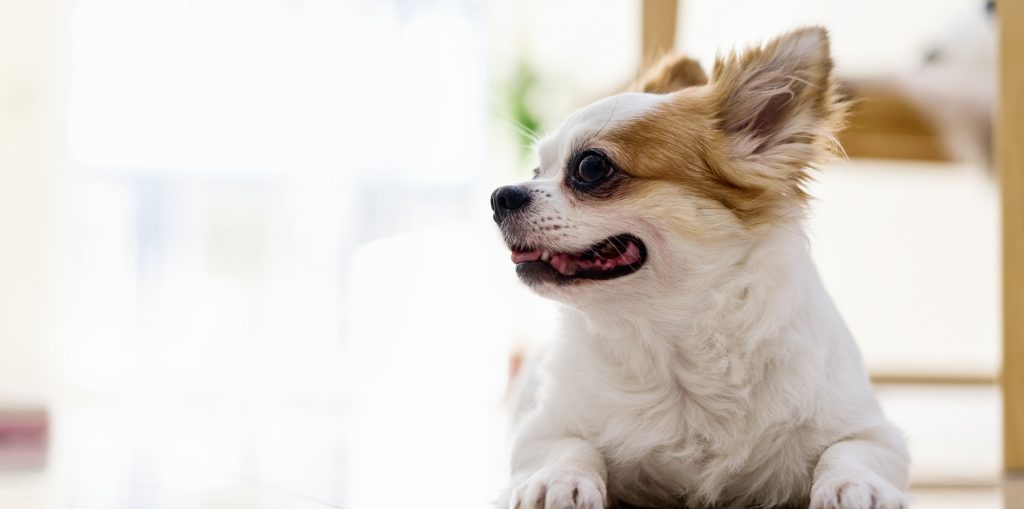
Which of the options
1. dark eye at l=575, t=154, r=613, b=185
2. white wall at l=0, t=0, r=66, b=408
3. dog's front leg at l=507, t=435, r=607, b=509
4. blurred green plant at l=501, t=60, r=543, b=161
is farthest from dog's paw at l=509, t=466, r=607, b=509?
white wall at l=0, t=0, r=66, b=408

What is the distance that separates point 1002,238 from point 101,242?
4.42m

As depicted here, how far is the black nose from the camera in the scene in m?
1.21

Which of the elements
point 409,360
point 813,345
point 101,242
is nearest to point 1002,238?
point 813,345

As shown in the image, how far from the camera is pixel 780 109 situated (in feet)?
4.08

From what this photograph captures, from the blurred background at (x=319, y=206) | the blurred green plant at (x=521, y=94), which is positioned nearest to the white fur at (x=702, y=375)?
the blurred background at (x=319, y=206)

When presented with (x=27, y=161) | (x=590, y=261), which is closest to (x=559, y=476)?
(x=590, y=261)

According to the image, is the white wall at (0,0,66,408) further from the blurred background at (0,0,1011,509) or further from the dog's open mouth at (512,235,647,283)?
the dog's open mouth at (512,235,647,283)

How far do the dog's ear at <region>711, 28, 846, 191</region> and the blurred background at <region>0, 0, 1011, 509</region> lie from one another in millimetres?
3096

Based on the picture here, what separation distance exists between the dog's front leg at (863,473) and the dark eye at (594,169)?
41cm

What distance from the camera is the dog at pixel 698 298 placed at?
1.10m

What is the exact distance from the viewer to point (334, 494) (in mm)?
1294

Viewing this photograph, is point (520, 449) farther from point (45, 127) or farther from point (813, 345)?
point (45, 127)

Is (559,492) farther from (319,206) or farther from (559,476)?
(319,206)

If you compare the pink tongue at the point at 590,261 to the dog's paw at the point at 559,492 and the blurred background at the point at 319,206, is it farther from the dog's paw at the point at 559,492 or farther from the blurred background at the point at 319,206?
the blurred background at the point at 319,206
